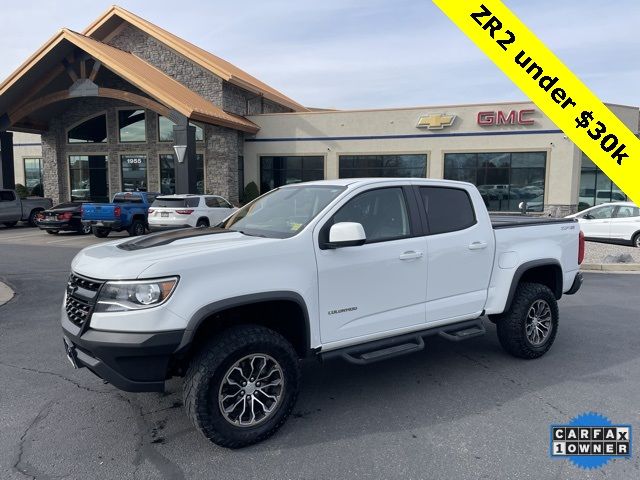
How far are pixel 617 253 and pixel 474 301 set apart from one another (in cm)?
948

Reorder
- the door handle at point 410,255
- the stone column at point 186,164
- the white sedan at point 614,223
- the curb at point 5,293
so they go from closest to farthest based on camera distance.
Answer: the door handle at point 410,255, the curb at point 5,293, the white sedan at point 614,223, the stone column at point 186,164

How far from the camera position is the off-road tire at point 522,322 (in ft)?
16.4

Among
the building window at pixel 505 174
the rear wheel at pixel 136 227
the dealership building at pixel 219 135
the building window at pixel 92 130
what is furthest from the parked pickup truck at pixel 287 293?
the building window at pixel 92 130

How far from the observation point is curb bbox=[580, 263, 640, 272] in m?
10.7

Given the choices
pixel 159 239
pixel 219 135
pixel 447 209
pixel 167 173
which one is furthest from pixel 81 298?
pixel 167 173

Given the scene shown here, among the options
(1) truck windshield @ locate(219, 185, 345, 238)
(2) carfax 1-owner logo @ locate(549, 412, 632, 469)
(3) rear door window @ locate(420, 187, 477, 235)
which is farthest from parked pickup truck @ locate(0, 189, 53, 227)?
(2) carfax 1-owner logo @ locate(549, 412, 632, 469)

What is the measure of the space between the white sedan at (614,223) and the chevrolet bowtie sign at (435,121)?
385 inches

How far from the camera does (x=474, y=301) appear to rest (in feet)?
15.4

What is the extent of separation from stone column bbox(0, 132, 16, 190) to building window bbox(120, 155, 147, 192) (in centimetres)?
512

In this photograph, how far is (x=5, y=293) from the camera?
8.37 m

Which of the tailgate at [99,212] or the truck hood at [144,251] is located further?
the tailgate at [99,212]

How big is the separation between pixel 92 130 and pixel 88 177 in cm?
258

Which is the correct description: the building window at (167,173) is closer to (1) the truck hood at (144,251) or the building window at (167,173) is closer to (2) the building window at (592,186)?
(2) the building window at (592,186)

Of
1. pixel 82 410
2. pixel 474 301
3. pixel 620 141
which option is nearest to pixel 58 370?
pixel 82 410
